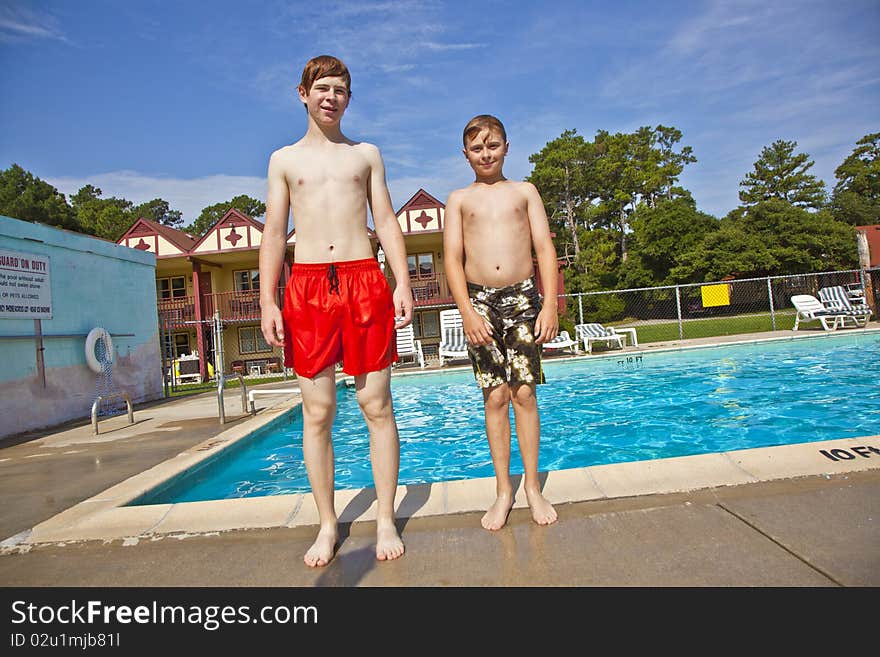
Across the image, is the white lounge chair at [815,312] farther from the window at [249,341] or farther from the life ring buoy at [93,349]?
the window at [249,341]

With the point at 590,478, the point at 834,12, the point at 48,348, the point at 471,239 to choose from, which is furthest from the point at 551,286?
the point at 48,348

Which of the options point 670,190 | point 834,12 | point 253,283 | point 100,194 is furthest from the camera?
point 100,194

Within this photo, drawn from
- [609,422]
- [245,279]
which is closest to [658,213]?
[245,279]

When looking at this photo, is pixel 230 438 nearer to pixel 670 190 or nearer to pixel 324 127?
pixel 324 127

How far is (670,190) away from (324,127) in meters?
43.9

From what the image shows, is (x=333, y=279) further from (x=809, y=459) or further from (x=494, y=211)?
(x=809, y=459)

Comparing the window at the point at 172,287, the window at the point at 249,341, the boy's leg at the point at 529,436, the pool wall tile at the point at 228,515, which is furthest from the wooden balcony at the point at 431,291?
the boy's leg at the point at 529,436

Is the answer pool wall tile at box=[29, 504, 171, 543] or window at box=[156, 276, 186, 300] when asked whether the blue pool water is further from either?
window at box=[156, 276, 186, 300]

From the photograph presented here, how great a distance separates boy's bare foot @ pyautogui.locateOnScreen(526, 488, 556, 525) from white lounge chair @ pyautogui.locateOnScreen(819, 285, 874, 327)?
1452 centimetres

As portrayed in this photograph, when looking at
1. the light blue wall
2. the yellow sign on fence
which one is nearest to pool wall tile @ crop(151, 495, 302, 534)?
the light blue wall

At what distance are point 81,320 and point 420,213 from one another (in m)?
14.2

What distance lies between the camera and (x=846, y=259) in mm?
31625

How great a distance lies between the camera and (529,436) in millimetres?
2553

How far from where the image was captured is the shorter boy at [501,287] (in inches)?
98.1
